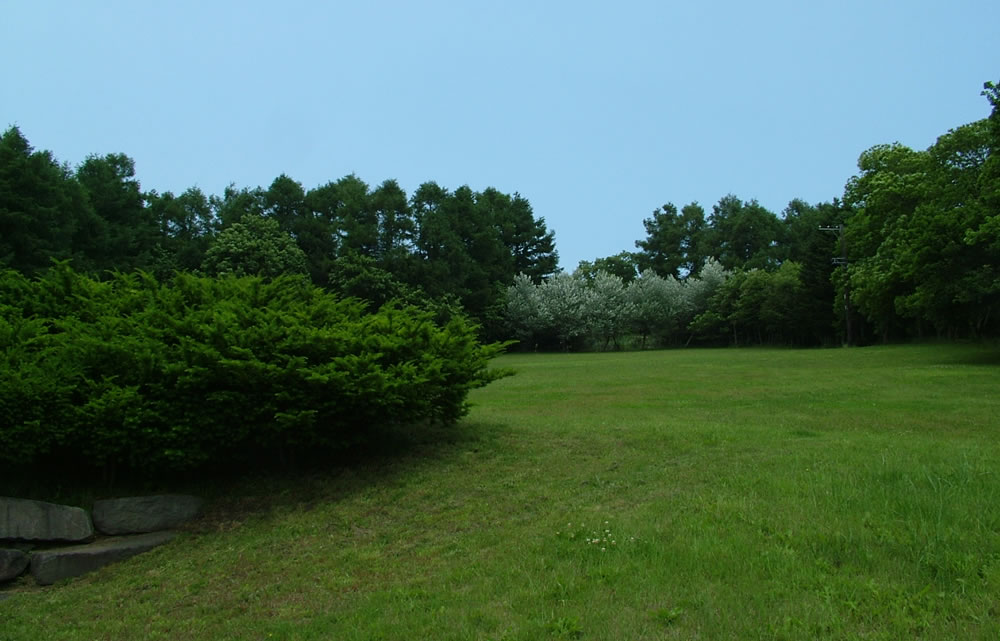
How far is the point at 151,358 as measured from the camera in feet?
20.8

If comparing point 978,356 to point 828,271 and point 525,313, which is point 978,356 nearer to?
point 828,271

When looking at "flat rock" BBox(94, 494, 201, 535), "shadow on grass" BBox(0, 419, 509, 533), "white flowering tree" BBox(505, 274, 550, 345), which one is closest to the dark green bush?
"shadow on grass" BBox(0, 419, 509, 533)

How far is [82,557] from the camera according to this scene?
553 centimetres

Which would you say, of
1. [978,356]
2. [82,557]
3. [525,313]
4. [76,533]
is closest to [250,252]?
[525,313]

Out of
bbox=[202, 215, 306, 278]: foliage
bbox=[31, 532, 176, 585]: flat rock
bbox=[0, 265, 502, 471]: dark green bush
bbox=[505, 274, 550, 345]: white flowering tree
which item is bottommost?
bbox=[31, 532, 176, 585]: flat rock

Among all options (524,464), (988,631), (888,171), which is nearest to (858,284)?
(888,171)

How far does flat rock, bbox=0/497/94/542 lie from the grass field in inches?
17.5

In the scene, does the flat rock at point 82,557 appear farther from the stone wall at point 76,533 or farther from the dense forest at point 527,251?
the dense forest at point 527,251

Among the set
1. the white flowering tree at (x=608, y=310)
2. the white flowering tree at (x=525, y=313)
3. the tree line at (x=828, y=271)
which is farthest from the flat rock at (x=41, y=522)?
the white flowering tree at (x=608, y=310)

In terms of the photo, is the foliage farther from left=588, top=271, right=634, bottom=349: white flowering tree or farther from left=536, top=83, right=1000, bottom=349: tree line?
left=588, top=271, right=634, bottom=349: white flowering tree

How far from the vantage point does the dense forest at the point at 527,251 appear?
2781cm

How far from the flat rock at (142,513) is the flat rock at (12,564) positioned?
0.61 metres

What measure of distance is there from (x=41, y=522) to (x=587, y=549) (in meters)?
4.45

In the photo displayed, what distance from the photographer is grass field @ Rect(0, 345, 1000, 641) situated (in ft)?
11.9
